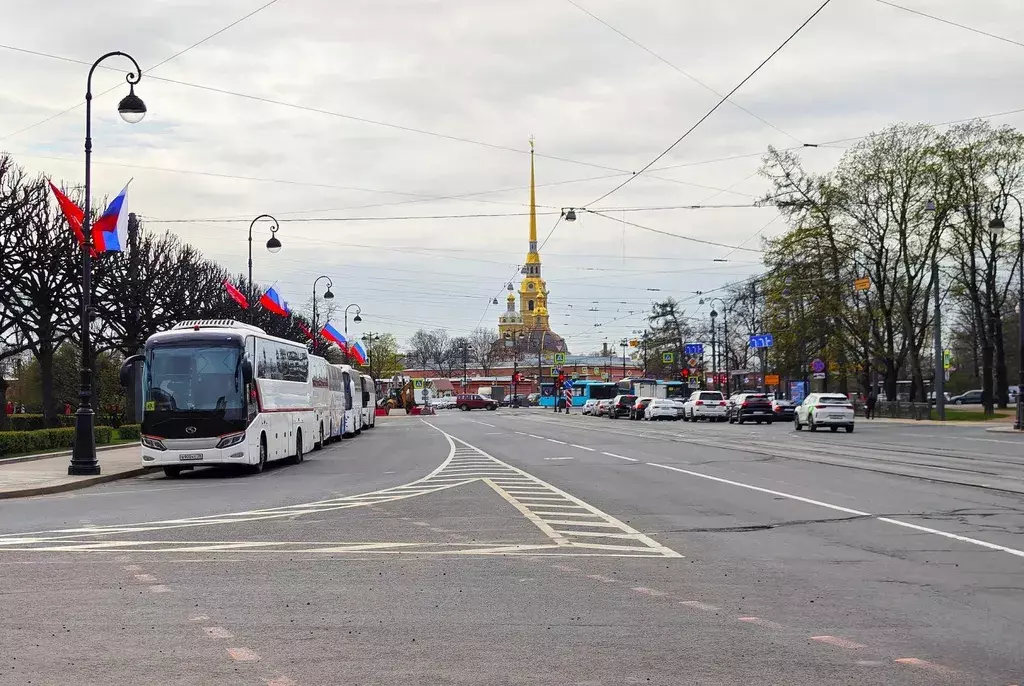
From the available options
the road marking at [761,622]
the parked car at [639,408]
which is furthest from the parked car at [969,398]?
the road marking at [761,622]

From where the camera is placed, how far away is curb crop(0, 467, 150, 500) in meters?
20.0

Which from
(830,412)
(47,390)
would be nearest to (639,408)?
(830,412)

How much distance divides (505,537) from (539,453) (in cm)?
1895

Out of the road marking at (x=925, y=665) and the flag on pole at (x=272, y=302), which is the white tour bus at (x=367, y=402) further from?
the road marking at (x=925, y=665)

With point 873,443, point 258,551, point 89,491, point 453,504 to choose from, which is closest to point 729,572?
point 258,551

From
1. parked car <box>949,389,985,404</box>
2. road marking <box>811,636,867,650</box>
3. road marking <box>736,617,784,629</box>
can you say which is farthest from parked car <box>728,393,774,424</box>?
road marking <box>811,636,867,650</box>

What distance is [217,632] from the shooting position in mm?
7555

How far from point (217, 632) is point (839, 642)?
4015 mm

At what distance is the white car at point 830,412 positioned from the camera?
4816cm

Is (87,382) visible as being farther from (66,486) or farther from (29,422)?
(29,422)

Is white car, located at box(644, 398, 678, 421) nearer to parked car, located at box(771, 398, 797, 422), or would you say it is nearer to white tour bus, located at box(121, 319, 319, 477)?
parked car, located at box(771, 398, 797, 422)

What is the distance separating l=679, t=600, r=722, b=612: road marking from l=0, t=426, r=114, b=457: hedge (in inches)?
1065

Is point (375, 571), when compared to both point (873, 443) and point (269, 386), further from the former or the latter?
point (873, 443)

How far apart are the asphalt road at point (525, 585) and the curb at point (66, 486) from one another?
2.86 feet
